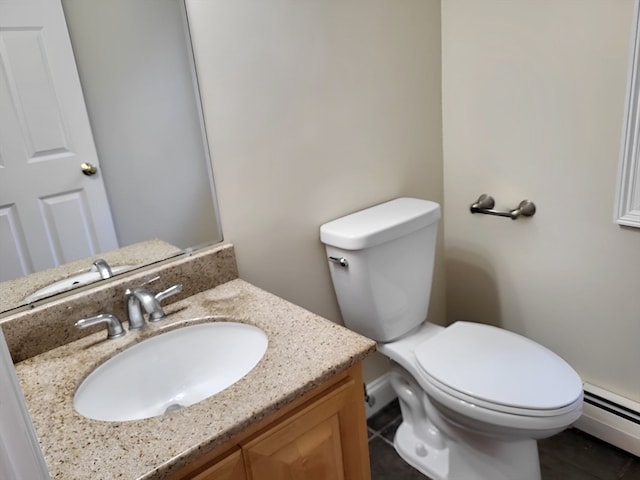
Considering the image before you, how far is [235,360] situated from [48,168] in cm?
60

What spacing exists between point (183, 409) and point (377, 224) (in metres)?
0.84

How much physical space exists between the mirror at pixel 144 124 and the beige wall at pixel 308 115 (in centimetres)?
5

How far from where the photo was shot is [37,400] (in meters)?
0.93

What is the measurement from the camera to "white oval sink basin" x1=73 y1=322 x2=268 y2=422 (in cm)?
104

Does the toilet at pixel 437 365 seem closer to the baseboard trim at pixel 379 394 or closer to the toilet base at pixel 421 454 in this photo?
the toilet base at pixel 421 454

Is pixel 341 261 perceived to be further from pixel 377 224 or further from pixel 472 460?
pixel 472 460

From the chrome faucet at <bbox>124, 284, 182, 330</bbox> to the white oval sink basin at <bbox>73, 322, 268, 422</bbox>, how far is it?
6 cm

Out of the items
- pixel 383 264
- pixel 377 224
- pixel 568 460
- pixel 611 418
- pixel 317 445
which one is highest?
pixel 377 224

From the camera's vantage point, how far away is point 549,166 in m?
1.63

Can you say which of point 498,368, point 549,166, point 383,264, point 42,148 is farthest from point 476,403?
point 42,148

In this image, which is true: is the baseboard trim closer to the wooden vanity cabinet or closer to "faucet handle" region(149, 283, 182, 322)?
the wooden vanity cabinet

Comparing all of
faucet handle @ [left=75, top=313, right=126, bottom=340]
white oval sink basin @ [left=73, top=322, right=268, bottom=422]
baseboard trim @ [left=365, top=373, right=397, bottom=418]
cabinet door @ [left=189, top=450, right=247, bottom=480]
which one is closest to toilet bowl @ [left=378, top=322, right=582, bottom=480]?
baseboard trim @ [left=365, top=373, right=397, bottom=418]

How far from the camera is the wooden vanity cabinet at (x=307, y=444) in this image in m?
0.86

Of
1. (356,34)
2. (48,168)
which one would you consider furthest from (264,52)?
(48,168)
